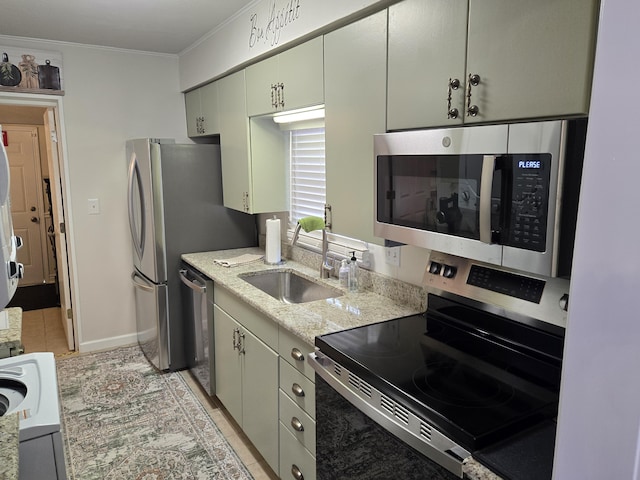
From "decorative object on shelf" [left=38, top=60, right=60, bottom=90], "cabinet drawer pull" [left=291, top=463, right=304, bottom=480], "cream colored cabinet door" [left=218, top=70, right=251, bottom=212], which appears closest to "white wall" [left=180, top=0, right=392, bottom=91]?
"cream colored cabinet door" [left=218, top=70, right=251, bottom=212]

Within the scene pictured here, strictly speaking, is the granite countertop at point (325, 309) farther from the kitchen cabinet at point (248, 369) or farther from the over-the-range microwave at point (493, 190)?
the over-the-range microwave at point (493, 190)

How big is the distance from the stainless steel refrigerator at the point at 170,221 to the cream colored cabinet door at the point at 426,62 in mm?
1943

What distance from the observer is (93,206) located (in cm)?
371

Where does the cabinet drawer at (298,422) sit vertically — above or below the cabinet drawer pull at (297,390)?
below

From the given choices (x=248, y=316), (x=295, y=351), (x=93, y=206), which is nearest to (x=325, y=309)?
(x=295, y=351)

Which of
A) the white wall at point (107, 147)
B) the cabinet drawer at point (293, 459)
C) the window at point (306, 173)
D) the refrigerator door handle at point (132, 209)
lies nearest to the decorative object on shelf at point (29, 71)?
the white wall at point (107, 147)

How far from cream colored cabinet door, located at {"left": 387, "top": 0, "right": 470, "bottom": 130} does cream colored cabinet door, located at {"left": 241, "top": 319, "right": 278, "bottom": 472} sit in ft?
3.95

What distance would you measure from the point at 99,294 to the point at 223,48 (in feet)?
7.23

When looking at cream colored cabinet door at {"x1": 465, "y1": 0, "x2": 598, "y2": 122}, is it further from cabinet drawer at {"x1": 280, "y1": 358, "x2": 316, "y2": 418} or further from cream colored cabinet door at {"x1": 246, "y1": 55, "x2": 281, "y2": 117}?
cream colored cabinet door at {"x1": 246, "y1": 55, "x2": 281, "y2": 117}

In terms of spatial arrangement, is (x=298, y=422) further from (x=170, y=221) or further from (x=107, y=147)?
(x=107, y=147)

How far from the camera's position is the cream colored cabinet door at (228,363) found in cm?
257

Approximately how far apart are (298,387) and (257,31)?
1843 millimetres

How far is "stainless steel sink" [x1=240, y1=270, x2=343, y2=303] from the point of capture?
9.15ft

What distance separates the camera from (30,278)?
18.8ft
